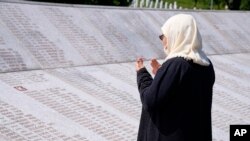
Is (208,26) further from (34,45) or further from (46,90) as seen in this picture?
(46,90)

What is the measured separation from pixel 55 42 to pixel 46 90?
4.17 ft

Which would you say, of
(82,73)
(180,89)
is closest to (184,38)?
(180,89)

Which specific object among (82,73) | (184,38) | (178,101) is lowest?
(82,73)

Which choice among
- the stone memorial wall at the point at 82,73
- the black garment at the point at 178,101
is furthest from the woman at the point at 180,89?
the stone memorial wall at the point at 82,73

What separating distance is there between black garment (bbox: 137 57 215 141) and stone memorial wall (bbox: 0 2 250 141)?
1508mm

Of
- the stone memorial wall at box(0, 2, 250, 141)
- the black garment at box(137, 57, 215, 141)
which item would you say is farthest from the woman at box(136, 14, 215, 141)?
the stone memorial wall at box(0, 2, 250, 141)

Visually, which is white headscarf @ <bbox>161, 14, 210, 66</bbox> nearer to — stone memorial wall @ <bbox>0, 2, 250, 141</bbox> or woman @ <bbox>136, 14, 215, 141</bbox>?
woman @ <bbox>136, 14, 215, 141</bbox>

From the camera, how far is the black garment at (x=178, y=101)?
251cm

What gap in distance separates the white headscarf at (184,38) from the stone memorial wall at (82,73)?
5.65 ft

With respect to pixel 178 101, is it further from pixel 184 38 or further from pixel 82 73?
pixel 82 73

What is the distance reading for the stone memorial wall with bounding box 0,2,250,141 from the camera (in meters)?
4.21

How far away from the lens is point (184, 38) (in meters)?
2.55

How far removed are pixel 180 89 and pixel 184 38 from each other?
0.90 ft

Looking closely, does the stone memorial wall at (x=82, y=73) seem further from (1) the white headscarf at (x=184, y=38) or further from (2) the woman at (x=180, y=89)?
(1) the white headscarf at (x=184, y=38)
